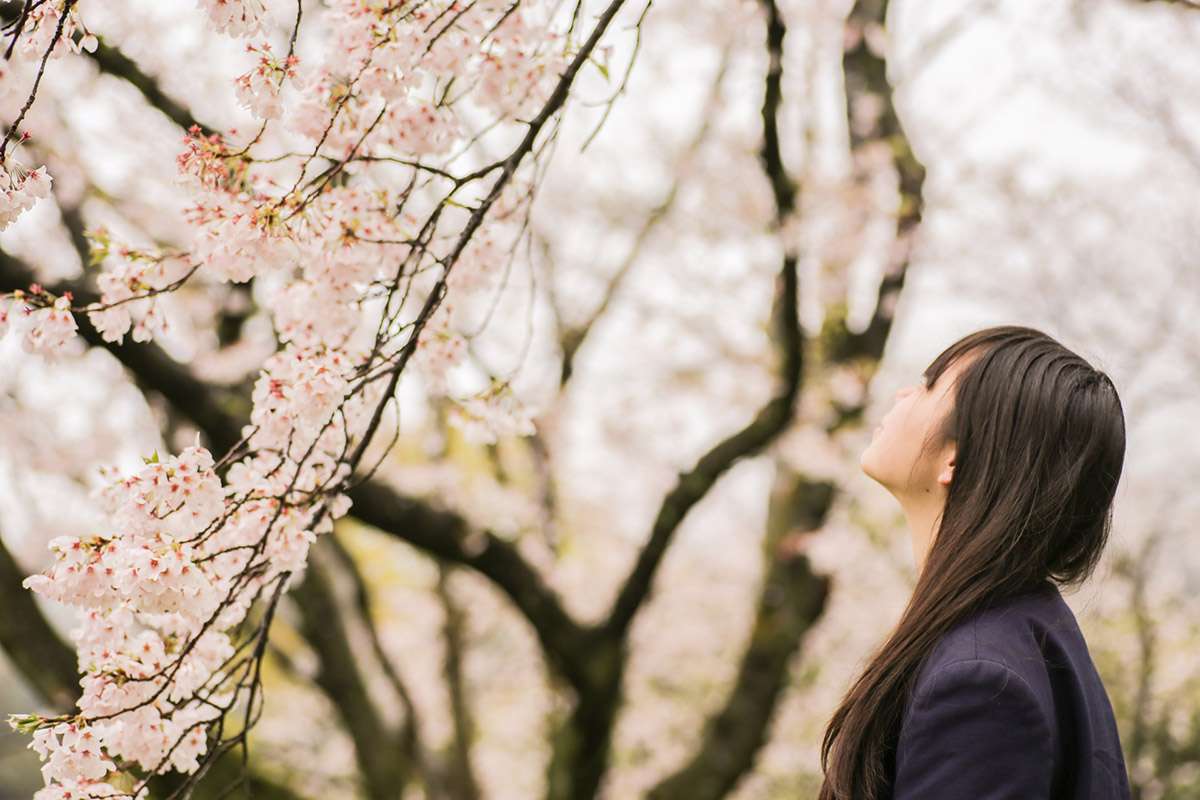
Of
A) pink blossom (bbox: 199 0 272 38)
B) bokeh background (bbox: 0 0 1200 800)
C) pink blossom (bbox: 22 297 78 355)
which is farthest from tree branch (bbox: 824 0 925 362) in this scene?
pink blossom (bbox: 22 297 78 355)

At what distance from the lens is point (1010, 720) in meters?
1.01

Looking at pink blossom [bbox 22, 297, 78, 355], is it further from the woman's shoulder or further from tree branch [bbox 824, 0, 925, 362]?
tree branch [bbox 824, 0, 925, 362]

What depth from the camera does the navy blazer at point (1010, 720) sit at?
0.99 metres

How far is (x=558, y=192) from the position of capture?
281 inches

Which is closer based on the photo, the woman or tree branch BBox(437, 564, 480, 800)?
the woman

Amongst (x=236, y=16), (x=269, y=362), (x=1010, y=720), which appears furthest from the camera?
(x=269, y=362)

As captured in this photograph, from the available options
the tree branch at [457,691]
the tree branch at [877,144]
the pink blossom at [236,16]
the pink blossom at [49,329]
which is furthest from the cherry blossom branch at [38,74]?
the tree branch at [457,691]

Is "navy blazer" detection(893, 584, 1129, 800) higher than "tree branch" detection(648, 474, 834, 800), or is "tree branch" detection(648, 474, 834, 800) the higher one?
"tree branch" detection(648, 474, 834, 800)

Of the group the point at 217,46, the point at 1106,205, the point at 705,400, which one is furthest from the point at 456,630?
the point at 1106,205

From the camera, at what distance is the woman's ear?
4.16 ft

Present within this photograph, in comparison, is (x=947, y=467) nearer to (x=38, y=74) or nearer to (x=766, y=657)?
(x=38, y=74)

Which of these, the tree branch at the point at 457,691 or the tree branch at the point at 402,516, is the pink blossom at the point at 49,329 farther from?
the tree branch at the point at 457,691

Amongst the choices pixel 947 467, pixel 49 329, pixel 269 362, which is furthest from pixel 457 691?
pixel 947 467

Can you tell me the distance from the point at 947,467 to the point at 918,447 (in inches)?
2.0
